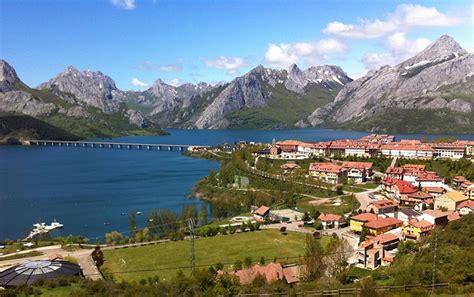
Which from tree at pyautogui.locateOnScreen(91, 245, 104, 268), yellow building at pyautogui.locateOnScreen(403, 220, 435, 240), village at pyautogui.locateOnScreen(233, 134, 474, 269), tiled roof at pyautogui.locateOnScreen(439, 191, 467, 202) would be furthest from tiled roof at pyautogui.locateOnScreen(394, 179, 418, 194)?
tree at pyautogui.locateOnScreen(91, 245, 104, 268)

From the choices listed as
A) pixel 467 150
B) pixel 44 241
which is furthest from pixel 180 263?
pixel 467 150

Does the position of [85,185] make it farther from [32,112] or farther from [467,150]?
[32,112]

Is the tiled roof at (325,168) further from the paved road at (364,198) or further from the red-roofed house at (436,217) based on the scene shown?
the red-roofed house at (436,217)

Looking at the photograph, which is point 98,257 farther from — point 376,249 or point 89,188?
point 89,188

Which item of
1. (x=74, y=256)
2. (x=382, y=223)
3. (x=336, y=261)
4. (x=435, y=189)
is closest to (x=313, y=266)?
(x=336, y=261)

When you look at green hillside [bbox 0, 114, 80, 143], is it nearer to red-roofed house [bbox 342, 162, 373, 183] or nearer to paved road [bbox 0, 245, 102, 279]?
red-roofed house [bbox 342, 162, 373, 183]

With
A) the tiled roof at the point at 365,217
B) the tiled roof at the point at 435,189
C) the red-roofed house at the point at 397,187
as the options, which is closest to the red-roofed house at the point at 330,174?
the red-roofed house at the point at 397,187
